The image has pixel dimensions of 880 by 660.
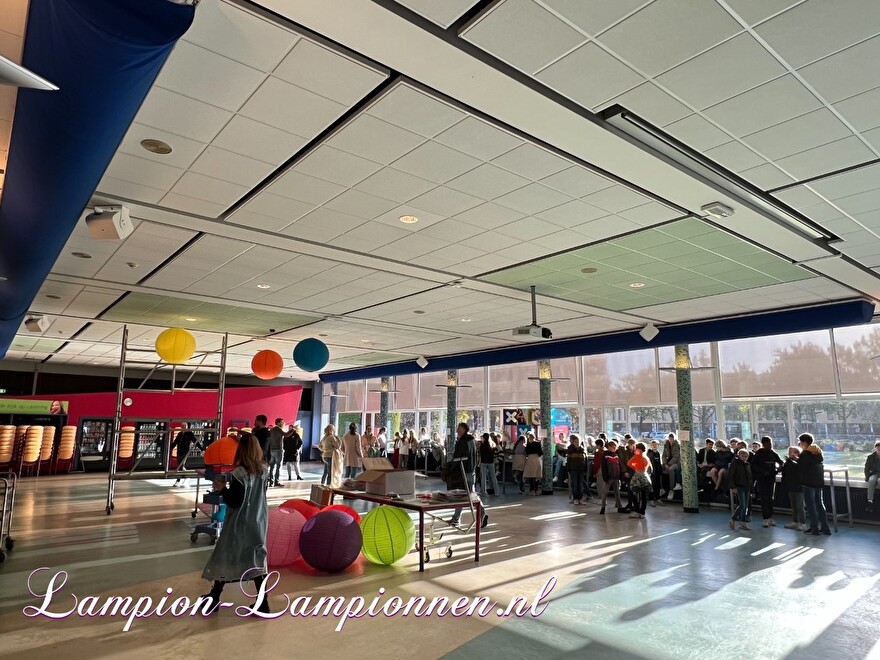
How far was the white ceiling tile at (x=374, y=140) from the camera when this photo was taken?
3.76 m

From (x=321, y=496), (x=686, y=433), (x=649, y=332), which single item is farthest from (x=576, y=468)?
(x=321, y=496)

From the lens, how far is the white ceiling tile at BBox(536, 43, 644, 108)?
9.89 ft

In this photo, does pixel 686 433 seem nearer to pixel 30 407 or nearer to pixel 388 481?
pixel 388 481

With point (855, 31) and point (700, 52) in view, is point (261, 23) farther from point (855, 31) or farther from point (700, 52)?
point (855, 31)

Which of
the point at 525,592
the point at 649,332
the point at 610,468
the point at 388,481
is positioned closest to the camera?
the point at 525,592

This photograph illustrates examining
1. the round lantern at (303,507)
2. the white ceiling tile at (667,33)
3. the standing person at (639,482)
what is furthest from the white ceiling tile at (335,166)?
the standing person at (639,482)

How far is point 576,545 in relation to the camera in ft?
22.1

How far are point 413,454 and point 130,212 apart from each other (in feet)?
41.5

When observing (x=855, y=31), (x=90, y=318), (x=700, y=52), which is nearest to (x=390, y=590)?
(x=700, y=52)

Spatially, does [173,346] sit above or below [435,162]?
below

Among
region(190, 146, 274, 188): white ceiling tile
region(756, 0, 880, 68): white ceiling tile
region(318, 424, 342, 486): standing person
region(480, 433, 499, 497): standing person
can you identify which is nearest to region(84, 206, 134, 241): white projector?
region(190, 146, 274, 188): white ceiling tile

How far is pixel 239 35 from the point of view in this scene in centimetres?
288

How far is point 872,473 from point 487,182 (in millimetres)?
8302

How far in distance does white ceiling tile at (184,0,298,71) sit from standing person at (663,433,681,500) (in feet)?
34.0
